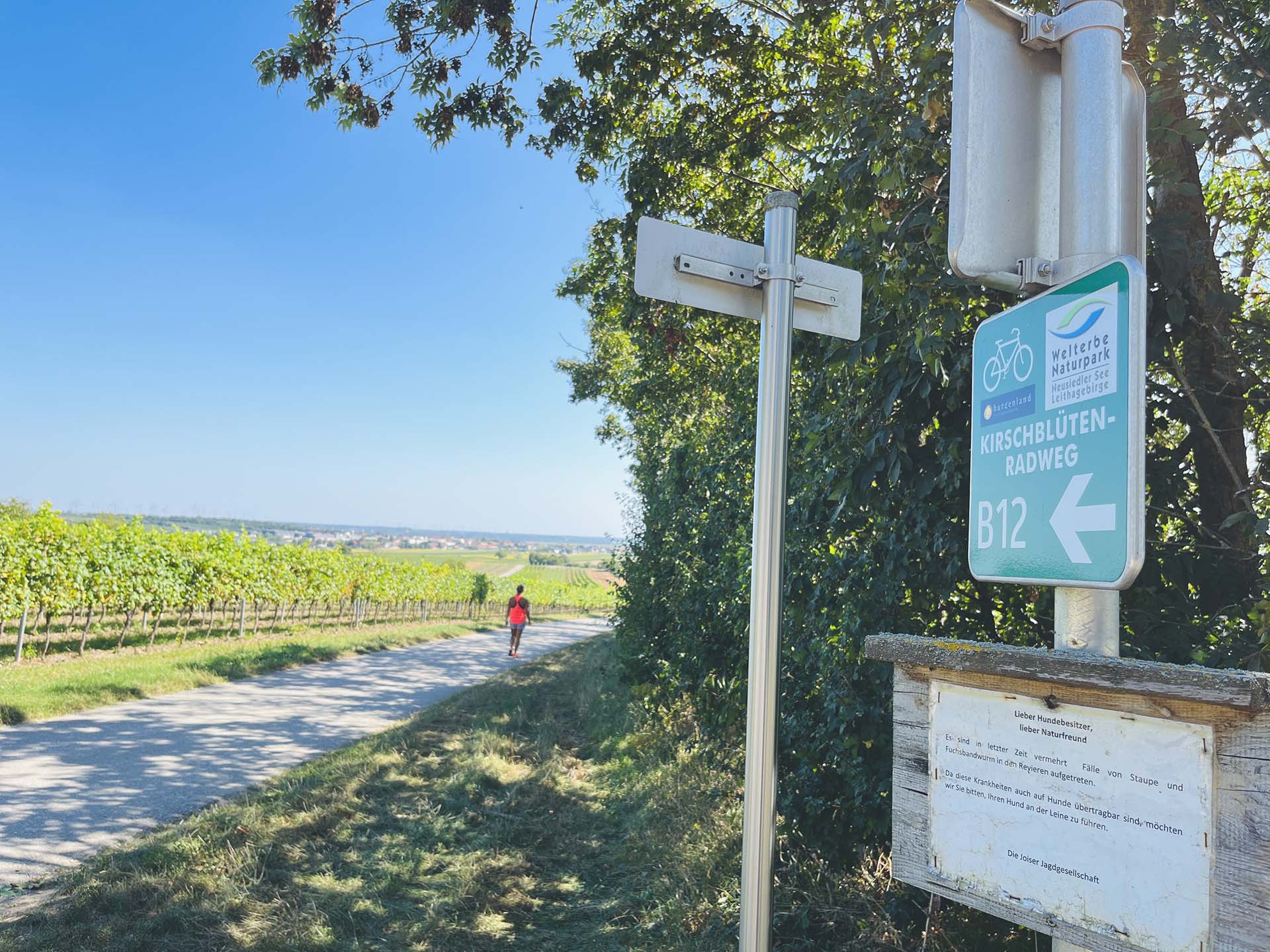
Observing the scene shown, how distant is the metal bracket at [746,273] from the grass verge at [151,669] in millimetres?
11703

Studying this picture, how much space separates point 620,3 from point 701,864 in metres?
6.48

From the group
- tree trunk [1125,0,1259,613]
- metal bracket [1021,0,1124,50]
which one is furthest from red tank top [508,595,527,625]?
metal bracket [1021,0,1124,50]

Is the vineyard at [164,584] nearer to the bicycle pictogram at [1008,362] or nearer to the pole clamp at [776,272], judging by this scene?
the pole clamp at [776,272]

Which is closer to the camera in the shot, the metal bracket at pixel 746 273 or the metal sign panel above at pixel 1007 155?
the metal sign panel above at pixel 1007 155

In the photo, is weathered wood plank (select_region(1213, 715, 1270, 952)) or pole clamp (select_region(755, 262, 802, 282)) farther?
pole clamp (select_region(755, 262, 802, 282))

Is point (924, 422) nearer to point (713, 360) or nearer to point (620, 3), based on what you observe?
point (620, 3)

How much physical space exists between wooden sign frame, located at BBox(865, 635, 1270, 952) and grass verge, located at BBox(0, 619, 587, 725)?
11987 millimetres

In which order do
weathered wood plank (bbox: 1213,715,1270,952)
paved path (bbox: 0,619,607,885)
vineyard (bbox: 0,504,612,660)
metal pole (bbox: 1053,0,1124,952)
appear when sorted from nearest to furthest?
1. weathered wood plank (bbox: 1213,715,1270,952)
2. metal pole (bbox: 1053,0,1124,952)
3. paved path (bbox: 0,619,607,885)
4. vineyard (bbox: 0,504,612,660)

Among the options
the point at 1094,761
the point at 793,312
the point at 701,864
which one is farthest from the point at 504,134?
the point at 1094,761

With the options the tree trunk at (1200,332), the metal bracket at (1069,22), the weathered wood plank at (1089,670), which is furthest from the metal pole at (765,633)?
the tree trunk at (1200,332)

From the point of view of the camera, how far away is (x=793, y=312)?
214 cm

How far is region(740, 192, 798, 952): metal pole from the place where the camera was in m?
1.83

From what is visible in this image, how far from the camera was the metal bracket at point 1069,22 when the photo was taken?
1.57 m

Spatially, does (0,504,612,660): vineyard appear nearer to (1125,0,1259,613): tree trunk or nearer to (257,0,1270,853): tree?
(257,0,1270,853): tree
